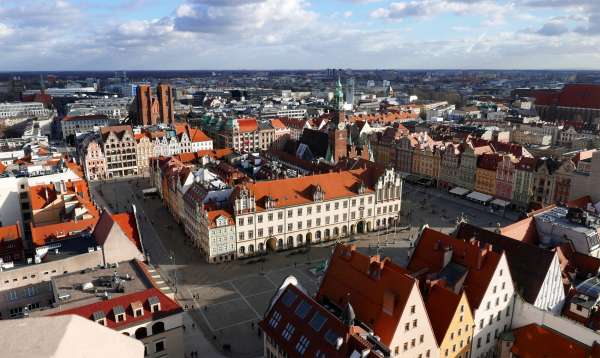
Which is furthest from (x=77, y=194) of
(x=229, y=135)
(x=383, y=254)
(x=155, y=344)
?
(x=229, y=135)

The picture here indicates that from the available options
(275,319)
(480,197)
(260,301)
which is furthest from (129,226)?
(480,197)

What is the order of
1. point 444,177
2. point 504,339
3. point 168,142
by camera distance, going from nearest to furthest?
point 504,339 → point 444,177 → point 168,142

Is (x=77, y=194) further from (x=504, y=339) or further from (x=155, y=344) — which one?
(x=504, y=339)

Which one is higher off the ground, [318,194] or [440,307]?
[318,194]

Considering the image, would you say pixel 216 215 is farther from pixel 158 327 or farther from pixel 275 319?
pixel 275 319

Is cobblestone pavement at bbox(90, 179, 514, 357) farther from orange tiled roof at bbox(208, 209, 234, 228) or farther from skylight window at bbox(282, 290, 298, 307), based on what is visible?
skylight window at bbox(282, 290, 298, 307)

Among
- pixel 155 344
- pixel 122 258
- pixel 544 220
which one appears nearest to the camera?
pixel 155 344

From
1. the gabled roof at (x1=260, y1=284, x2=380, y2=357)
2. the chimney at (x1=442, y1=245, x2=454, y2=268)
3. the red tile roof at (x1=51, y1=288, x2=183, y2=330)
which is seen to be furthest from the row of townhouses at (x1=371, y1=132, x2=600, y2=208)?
the red tile roof at (x1=51, y1=288, x2=183, y2=330)
